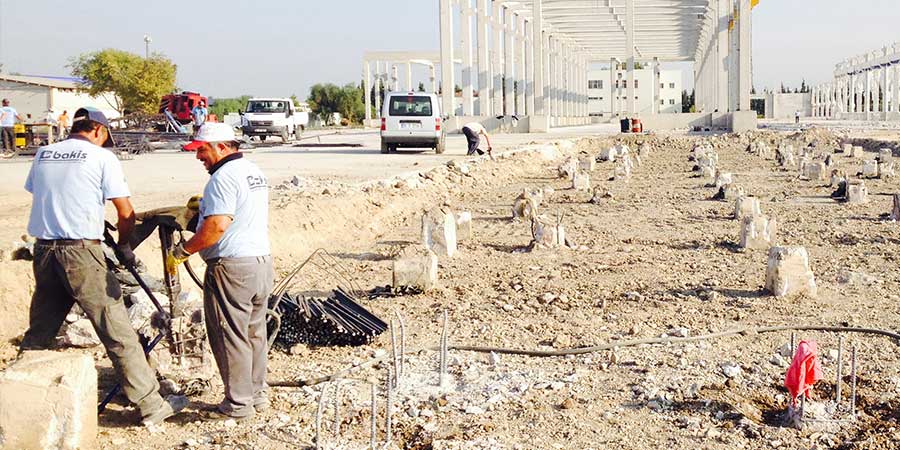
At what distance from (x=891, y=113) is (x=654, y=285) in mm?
57142

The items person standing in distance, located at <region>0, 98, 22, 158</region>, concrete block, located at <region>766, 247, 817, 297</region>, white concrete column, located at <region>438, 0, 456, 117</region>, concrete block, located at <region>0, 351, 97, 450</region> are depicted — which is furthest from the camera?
white concrete column, located at <region>438, 0, 456, 117</region>

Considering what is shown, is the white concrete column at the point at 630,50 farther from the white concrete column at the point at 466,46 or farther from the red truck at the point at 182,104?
the red truck at the point at 182,104

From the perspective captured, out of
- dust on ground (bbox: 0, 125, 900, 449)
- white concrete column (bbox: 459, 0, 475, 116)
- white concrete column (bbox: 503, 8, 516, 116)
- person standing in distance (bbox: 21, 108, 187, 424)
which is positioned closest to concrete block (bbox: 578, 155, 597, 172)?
dust on ground (bbox: 0, 125, 900, 449)

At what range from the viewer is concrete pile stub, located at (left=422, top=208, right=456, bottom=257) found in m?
10.4

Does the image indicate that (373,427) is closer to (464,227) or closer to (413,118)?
(464,227)

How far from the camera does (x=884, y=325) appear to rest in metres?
7.10

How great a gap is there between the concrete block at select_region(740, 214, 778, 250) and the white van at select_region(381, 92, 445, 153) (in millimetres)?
16703

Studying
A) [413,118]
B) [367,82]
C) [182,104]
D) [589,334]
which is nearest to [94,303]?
[589,334]

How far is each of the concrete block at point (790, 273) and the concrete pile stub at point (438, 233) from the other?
11.8 feet

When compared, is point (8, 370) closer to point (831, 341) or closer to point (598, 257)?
point (831, 341)

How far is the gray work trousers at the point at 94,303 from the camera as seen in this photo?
495cm

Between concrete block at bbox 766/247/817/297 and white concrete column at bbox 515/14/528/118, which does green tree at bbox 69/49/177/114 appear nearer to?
white concrete column at bbox 515/14/528/118

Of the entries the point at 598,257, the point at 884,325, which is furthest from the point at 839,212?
the point at 884,325

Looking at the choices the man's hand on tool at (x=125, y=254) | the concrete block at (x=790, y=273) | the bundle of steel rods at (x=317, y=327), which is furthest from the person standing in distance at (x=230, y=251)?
the concrete block at (x=790, y=273)
